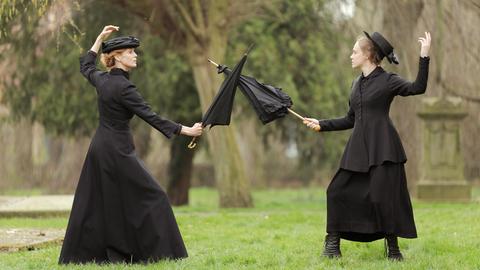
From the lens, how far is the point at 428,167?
17188 millimetres

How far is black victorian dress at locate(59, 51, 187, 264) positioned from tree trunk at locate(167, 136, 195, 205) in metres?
16.3

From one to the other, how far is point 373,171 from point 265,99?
116 centimetres

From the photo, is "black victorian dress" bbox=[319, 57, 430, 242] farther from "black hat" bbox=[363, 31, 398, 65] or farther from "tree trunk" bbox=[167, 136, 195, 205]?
"tree trunk" bbox=[167, 136, 195, 205]

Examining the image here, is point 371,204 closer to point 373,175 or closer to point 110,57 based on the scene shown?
point 373,175

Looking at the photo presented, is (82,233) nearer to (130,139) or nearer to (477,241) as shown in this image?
(130,139)

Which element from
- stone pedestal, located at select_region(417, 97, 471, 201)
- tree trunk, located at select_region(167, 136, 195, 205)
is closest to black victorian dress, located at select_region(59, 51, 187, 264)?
stone pedestal, located at select_region(417, 97, 471, 201)

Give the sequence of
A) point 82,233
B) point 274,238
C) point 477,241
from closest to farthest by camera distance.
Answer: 1. point 82,233
2. point 477,241
3. point 274,238

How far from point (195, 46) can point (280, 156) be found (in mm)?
17321

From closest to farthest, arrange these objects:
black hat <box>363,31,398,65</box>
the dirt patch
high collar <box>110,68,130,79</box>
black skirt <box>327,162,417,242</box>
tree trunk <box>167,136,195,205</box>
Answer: black skirt <box>327,162,417,242</box> < black hat <box>363,31,398,65</box> < high collar <box>110,68,130,79</box> < the dirt patch < tree trunk <box>167,136,195,205</box>

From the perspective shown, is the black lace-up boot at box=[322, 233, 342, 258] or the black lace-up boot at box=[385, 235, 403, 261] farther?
the black lace-up boot at box=[322, 233, 342, 258]

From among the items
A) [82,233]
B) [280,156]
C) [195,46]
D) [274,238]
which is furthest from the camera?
[280,156]

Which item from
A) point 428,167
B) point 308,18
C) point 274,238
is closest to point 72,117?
point 308,18

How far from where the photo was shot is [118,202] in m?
7.89

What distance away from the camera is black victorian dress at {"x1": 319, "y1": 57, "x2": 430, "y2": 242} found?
25.6 feet
